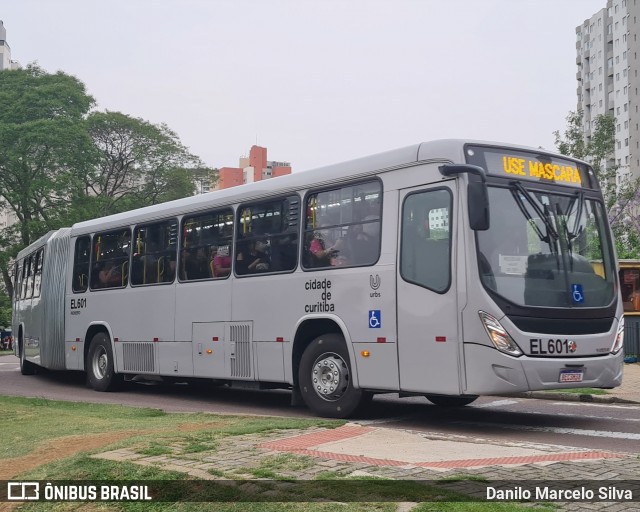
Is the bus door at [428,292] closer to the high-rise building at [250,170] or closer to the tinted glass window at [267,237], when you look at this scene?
the tinted glass window at [267,237]

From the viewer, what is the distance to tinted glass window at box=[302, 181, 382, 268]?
11.7 m

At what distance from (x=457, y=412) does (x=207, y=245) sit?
4.70 meters

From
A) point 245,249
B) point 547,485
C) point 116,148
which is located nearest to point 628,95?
point 116,148

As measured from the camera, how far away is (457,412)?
1302 cm

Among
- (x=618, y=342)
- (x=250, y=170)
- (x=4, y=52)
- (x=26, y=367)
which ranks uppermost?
(x=4, y=52)

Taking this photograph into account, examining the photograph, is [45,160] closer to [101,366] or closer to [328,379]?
[101,366]

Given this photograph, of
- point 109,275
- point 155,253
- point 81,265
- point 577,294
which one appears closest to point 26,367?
point 81,265

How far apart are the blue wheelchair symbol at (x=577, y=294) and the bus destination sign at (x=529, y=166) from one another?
135 cm

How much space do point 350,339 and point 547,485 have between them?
18.7 ft

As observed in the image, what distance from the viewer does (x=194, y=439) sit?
8.48 metres

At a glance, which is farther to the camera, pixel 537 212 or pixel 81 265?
pixel 81 265

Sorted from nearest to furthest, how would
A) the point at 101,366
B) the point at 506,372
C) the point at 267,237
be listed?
the point at 506,372 → the point at 267,237 → the point at 101,366

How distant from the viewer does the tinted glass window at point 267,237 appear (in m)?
13.0

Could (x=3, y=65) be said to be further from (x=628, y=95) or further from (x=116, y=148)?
(x=628, y=95)
